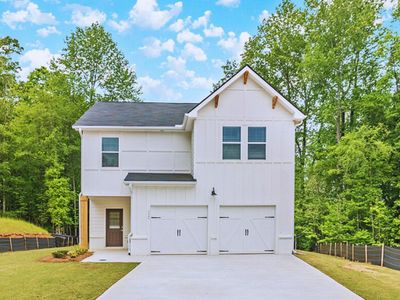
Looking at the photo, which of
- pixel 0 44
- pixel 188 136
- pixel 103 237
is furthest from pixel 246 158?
pixel 0 44

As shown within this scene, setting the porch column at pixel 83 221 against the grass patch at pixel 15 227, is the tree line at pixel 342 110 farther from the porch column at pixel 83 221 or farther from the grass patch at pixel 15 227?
the grass patch at pixel 15 227

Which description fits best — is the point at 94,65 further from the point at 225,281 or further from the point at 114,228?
the point at 225,281

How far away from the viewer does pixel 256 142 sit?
1451 centimetres

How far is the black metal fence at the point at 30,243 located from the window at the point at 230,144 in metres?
10.5

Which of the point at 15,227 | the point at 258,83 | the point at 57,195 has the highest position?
the point at 258,83

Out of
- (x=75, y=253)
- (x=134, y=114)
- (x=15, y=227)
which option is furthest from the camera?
(x=15, y=227)

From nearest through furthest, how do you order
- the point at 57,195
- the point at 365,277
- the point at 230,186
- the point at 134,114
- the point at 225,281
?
the point at 225,281, the point at 365,277, the point at 230,186, the point at 134,114, the point at 57,195

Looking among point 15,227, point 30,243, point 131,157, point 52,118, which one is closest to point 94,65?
point 52,118

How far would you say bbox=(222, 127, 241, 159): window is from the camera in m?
14.4

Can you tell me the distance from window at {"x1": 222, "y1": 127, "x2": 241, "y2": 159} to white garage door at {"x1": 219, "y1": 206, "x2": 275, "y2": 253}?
2.21m

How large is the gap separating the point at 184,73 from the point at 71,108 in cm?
1036

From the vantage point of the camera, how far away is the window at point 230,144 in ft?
47.4

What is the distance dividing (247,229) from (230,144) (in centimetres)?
360

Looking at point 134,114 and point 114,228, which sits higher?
point 134,114
